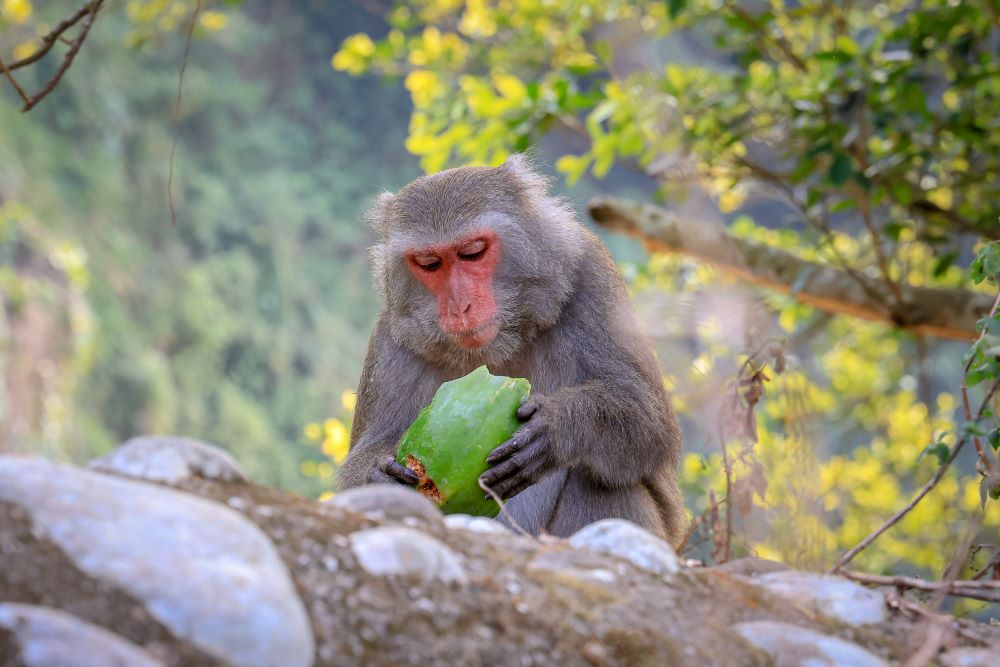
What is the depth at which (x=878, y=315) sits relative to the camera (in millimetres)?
6074

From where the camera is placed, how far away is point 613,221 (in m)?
6.53

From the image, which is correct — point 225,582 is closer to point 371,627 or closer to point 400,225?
point 371,627

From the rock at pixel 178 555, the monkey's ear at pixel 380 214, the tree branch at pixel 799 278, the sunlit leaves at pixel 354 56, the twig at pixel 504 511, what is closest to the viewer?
the rock at pixel 178 555

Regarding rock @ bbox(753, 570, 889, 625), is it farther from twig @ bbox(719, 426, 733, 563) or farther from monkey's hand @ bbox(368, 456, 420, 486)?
monkey's hand @ bbox(368, 456, 420, 486)

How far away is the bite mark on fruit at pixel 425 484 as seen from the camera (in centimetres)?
340

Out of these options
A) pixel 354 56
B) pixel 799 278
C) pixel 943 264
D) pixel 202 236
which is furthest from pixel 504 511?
pixel 202 236

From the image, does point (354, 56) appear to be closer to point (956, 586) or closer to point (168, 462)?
point (168, 462)

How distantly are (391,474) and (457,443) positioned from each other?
25 cm

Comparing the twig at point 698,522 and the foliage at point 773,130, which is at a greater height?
the foliage at point 773,130

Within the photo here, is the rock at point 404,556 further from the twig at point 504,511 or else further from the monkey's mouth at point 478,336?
the monkey's mouth at point 478,336

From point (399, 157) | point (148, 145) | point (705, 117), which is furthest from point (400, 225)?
point (399, 157)

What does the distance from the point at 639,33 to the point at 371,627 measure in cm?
600

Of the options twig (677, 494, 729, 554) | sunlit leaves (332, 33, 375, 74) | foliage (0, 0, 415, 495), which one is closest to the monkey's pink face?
twig (677, 494, 729, 554)

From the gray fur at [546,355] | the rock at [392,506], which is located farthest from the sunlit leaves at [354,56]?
the rock at [392,506]
